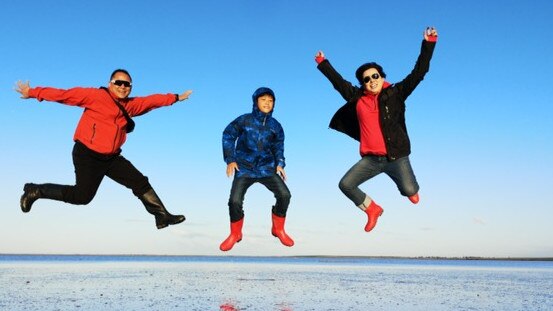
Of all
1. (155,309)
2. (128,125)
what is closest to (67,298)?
(155,309)

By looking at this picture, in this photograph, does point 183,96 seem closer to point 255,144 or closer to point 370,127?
point 255,144

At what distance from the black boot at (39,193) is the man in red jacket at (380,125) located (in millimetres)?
4651

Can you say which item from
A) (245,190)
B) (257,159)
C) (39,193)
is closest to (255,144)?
(257,159)

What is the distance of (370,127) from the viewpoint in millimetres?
9945

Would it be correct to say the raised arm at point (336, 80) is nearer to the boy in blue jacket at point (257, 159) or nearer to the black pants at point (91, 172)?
the boy in blue jacket at point (257, 159)

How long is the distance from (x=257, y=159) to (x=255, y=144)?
29cm

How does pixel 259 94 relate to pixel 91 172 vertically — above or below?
above

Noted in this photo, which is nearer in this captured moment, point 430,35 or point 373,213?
point 430,35

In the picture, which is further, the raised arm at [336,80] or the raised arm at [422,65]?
the raised arm at [336,80]

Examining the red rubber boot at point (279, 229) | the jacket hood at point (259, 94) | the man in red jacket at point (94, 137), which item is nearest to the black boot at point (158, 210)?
the man in red jacket at point (94, 137)

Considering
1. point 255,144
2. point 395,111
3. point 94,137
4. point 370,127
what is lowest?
point 94,137

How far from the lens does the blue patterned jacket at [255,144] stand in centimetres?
1020

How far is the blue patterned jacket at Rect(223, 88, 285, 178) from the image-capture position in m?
10.2

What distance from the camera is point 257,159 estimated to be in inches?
404
